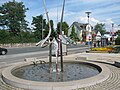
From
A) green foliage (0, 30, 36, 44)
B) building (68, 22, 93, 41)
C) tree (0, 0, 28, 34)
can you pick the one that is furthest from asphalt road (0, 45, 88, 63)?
building (68, 22, 93, 41)

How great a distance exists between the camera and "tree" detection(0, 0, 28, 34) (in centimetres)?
6184

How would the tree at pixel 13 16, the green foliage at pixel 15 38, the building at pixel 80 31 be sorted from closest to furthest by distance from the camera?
the green foliage at pixel 15 38 → the tree at pixel 13 16 → the building at pixel 80 31

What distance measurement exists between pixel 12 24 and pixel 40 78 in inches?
2114

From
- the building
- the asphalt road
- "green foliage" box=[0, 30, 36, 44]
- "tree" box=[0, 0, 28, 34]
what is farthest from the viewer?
the building

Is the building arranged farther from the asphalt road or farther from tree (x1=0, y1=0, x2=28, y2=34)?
the asphalt road

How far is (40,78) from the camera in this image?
10742mm

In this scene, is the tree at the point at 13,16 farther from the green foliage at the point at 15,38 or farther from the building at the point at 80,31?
the building at the point at 80,31

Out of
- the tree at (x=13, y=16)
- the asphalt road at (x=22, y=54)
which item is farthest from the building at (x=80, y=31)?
the asphalt road at (x=22, y=54)

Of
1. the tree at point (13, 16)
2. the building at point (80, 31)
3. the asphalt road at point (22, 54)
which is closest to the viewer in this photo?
the asphalt road at point (22, 54)

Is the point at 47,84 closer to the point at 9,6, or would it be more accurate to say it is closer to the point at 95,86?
the point at 95,86

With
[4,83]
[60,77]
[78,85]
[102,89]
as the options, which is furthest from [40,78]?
[102,89]

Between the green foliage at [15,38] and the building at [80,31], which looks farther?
the building at [80,31]

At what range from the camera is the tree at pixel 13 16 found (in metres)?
61.8

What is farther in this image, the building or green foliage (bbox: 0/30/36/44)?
the building
